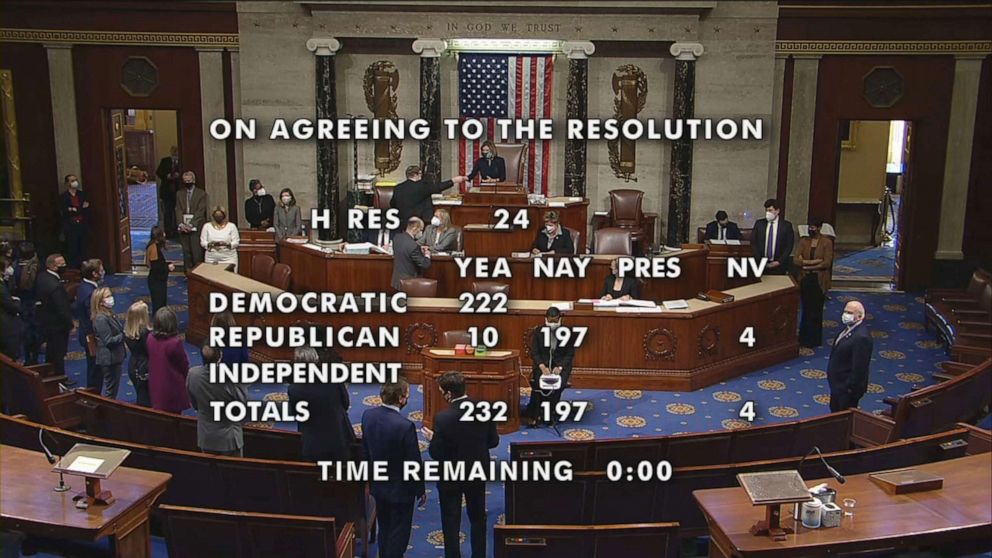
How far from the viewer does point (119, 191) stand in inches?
612

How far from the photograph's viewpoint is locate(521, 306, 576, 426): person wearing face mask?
9164 millimetres

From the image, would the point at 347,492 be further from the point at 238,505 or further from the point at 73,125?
the point at 73,125

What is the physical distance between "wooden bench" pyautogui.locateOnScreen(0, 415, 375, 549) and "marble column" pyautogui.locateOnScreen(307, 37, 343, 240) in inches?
307

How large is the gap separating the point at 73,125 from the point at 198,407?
9395 millimetres

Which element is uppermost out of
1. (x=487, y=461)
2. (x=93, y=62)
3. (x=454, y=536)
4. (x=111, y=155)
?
(x=93, y=62)

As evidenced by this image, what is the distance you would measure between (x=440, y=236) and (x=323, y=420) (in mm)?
5192

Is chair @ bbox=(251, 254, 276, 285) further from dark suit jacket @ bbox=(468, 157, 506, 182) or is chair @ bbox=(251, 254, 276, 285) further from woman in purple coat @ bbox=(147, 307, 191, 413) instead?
woman in purple coat @ bbox=(147, 307, 191, 413)

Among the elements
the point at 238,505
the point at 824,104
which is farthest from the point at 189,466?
the point at 824,104

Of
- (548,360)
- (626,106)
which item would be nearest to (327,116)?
(626,106)

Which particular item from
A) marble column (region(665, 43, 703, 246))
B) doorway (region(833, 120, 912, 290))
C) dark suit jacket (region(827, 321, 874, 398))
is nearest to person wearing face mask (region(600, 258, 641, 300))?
dark suit jacket (region(827, 321, 874, 398))

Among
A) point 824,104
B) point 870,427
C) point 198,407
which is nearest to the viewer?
point 198,407

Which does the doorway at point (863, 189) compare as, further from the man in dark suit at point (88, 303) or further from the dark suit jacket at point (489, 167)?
the man in dark suit at point (88, 303)

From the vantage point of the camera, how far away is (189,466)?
22.1 ft

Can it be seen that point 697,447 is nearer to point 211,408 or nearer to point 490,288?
point 211,408
